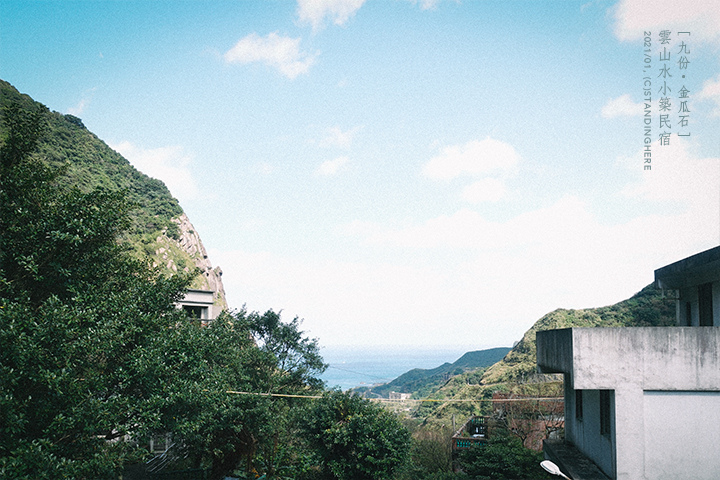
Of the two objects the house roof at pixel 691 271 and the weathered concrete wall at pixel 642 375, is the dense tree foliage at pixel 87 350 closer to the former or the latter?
the weathered concrete wall at pixel 642 375

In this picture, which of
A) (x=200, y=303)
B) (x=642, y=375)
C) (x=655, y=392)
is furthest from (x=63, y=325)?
(x=200, y=303)

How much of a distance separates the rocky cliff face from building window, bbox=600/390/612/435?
36.4 meters

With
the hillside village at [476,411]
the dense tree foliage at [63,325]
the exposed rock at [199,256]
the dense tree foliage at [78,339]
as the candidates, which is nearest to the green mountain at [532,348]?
the hillside village at [476,411]

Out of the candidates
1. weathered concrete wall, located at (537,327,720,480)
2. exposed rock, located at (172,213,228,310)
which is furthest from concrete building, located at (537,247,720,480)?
exposed rock, located at (172,213,228,310)

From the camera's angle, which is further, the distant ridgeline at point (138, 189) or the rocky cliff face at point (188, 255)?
the rocky cliff face at point (188, 255)

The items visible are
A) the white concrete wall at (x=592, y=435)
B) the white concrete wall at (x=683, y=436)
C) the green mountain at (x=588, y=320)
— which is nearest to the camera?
the white concrete wall at (x=683, y=436)

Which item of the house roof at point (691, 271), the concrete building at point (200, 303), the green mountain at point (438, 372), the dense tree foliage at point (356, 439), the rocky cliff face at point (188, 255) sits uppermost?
the rocky cliff face at point (188, 255)

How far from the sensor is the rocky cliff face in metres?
44.1

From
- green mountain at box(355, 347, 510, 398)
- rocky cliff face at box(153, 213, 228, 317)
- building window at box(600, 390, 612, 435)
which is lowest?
green mountain at box(355, 347, 510, 398)

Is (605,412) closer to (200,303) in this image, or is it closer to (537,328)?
(200,303)

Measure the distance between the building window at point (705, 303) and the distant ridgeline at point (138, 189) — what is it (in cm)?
3531

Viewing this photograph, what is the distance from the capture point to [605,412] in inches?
355

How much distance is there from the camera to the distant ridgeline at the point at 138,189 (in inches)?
1580

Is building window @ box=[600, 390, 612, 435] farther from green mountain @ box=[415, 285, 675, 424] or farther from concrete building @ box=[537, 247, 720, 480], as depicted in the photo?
green mountain @ box=[415, 285, 675, 424]
